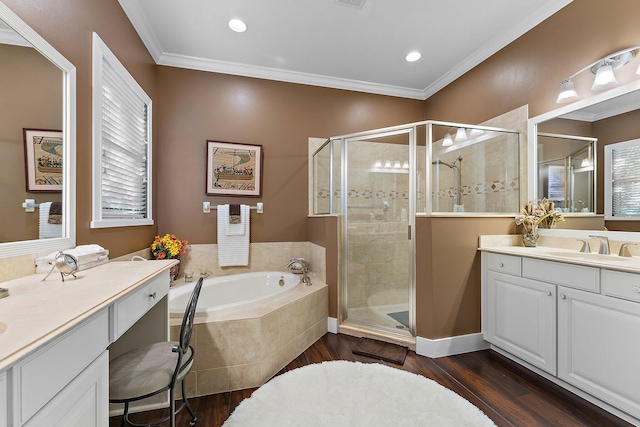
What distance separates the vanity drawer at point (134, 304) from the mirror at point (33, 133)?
1.67 ft

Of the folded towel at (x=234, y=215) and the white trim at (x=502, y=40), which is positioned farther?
the folded towel at (x=234, y=215)

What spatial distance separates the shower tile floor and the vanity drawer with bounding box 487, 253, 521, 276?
0.78 m

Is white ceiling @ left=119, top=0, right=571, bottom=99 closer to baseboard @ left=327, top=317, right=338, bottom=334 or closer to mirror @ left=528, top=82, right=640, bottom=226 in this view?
mirror @ left=528, top=82, right=640, bottom=226

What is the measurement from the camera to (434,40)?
2.57 meters

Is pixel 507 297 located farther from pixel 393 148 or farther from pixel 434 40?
pixel 434 40

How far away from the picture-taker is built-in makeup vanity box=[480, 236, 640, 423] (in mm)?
1401

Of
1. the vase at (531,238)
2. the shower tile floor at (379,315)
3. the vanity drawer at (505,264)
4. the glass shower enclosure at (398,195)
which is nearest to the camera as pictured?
the vanity drawer at (505,264)

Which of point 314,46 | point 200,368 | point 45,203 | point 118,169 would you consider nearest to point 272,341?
point 200,368

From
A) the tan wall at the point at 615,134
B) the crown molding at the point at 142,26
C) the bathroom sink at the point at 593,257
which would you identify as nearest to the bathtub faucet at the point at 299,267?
the bathroom sink at the point at 593,257

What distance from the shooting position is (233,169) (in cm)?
300

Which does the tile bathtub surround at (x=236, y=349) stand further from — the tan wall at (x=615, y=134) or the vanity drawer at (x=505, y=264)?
the tan wall at (x=615, y=134)

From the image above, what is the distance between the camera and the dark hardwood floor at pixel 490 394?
59.1 inches

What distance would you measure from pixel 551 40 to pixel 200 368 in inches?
140

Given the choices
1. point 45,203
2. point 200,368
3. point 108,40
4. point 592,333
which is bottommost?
point 200,368
